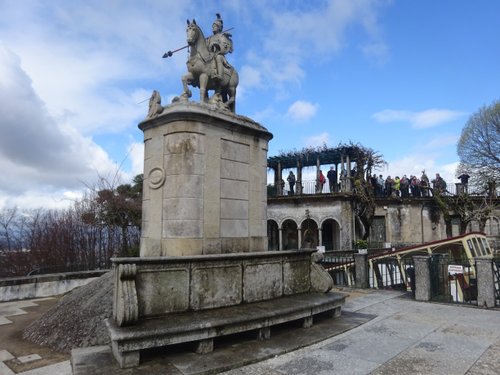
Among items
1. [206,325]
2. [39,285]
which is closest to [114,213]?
[39,285]

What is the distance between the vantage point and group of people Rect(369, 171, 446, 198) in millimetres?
30797

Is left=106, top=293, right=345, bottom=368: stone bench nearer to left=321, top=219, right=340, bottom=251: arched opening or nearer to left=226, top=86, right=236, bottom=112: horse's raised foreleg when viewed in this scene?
left=226, top=86, right=236, bottom=112: horse's raised foreleg

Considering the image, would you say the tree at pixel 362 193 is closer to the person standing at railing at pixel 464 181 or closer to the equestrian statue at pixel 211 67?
the person standing at railing at pixel 464 181

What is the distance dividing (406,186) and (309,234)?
9400mm

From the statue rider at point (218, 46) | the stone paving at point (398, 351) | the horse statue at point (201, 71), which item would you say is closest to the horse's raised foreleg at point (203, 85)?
the horse statue at point (201, 71)

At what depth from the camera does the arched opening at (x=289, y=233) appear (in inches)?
1287

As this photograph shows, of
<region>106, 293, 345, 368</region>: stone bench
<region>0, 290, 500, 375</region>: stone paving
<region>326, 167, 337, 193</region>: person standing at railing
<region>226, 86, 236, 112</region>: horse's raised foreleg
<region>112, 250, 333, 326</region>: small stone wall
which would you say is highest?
<region>326, 167, 337, 193</region>: person standing at railing

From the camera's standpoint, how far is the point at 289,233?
108ft

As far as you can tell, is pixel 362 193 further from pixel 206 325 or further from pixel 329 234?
pixel 206 325

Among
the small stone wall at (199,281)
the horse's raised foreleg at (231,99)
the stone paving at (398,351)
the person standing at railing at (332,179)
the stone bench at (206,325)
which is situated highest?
the person standing at railing at (332,179)

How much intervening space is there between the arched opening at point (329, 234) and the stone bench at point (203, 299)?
983 inches

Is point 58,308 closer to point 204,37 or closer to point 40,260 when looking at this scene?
point 204,37

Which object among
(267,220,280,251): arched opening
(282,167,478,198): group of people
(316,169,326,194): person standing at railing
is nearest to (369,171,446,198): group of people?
(282,167,478,198): group of people

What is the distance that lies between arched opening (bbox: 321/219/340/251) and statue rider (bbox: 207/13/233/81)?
25500mm
